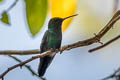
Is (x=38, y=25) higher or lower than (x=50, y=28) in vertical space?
higher

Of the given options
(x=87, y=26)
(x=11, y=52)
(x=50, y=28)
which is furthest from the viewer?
(x=50, y=28)

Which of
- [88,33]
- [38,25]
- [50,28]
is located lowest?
[50,28]

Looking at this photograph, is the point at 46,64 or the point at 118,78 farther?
the point at 46,64

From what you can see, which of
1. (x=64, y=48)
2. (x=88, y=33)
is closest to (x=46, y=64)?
(x=88, y=33)

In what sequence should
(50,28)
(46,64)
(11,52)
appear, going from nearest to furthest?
(11,52), (46,64), (50,28)

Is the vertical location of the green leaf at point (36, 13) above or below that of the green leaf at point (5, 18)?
above

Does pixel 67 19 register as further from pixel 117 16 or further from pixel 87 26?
pixel 87 26

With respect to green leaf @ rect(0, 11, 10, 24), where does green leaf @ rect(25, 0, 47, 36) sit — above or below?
above

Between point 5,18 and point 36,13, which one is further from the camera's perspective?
point 5,18
